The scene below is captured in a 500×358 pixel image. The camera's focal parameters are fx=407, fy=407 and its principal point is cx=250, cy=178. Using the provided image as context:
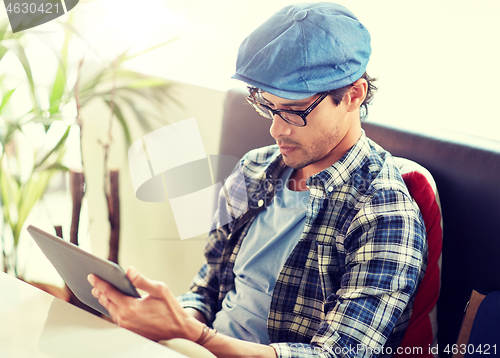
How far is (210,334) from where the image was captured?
792 mm

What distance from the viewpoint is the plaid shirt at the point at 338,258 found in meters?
0.78

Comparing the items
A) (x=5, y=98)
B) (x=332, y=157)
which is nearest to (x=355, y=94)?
(x=332, y=157)

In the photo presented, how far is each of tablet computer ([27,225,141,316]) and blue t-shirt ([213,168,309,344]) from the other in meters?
0.40

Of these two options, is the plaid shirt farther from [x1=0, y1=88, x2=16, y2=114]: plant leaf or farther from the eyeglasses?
[x1=0, y1=88, x2=16, y2=114]: plant leaf

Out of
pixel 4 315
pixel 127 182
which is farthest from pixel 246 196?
pixel 127 182

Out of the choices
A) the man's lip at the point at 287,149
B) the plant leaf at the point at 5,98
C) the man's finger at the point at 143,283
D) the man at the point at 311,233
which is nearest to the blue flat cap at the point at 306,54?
the man at the point at 311,233

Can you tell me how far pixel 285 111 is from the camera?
906mm

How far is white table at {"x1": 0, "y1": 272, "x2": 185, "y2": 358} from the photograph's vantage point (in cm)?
59

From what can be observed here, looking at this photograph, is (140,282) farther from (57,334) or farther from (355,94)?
(355,94)

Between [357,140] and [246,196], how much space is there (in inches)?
13.5

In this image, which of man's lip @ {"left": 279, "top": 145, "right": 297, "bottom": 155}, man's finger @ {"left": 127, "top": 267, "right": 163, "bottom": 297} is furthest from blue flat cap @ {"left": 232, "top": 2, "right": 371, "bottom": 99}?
man's finger @ {"left": 127, "top": 267, "right": 163, "bottom": 297}

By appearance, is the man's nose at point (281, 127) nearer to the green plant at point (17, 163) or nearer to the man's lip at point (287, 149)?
the man's lip at point (287, 149)

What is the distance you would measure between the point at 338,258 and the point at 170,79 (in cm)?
108

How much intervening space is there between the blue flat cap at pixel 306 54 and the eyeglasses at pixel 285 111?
0.04 meters
